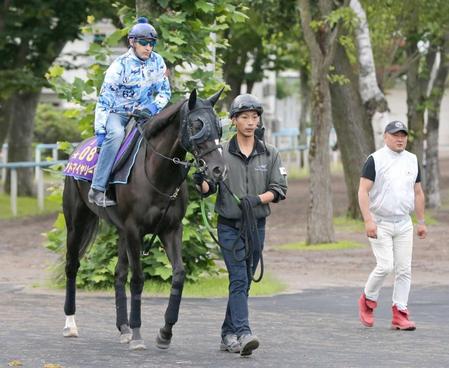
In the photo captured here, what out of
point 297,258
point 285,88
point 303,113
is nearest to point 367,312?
point 297,258

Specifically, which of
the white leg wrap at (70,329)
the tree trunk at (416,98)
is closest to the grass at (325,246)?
the tree trunk at (416,98)

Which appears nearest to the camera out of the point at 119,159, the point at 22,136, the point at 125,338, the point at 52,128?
the point at 125,338

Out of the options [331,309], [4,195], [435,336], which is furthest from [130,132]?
[4,195]

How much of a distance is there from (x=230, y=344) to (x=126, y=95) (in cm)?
254

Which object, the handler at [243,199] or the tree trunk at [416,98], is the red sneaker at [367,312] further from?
the tree trunk at [416,98]

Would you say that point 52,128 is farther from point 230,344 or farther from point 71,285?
point 230,344

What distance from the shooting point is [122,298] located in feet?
38.0

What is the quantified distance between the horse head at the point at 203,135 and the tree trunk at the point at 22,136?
29.0 metres

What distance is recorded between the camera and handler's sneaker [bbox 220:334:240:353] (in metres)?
10.7

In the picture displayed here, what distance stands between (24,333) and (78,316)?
1.74 metres

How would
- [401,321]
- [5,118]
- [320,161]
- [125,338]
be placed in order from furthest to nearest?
[5,118], [320,161], [401,321], [125,338]

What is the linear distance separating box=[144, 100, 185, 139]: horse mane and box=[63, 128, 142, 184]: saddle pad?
8.3 inches


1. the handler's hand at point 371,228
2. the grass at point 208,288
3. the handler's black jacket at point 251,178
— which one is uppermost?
the handler's black jacket at point 251,178

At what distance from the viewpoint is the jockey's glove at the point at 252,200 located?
34.9ft
